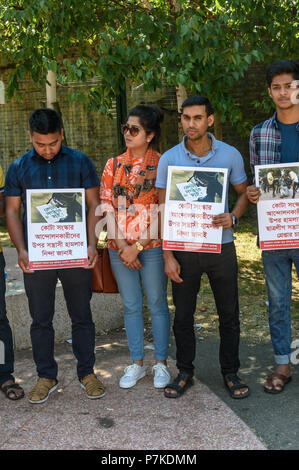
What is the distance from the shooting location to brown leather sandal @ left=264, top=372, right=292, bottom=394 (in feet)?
12.6

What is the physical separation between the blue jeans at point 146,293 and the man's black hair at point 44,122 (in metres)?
0.93

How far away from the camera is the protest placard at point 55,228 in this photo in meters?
3.61

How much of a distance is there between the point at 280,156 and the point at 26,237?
1.76 metres

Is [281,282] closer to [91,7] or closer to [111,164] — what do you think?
[111,164]

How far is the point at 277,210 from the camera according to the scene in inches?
144

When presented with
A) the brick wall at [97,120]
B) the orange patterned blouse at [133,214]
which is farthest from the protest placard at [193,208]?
the brick wall at [97,120]

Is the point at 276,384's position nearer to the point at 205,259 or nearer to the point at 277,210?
the point at 205,259

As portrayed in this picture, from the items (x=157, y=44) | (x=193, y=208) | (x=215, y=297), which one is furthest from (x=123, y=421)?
(x=157, y=44)

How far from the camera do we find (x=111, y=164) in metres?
3.79

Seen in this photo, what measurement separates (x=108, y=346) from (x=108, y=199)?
65.8 inches

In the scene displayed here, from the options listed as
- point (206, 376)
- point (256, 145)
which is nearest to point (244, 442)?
point (206, 376)

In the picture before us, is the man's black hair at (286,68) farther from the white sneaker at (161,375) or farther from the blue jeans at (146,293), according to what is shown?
the white sneaker at (161,375)

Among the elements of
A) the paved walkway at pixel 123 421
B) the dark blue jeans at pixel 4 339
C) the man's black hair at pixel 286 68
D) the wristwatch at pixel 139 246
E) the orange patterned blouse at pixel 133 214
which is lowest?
the paved walkway at pixel 123 421

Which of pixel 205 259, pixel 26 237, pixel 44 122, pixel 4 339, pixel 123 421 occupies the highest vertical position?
pixel 44 122
